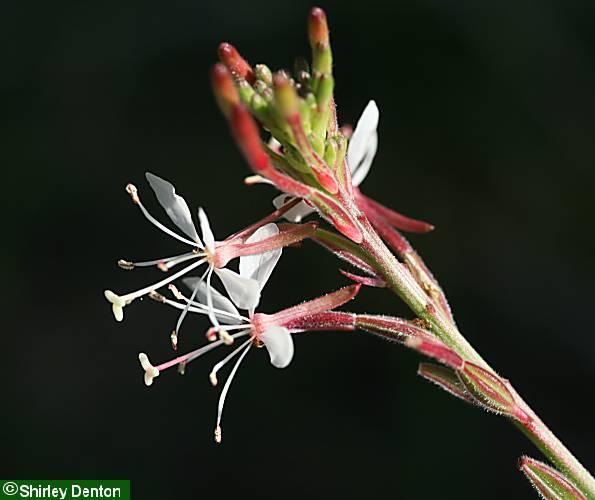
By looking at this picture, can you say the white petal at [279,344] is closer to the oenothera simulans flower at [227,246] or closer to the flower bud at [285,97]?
the oenothera simulans flower at [227,246]

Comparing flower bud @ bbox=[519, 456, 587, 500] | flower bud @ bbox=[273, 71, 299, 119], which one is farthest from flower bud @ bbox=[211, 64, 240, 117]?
flower bud @ bbox=[519, 456, 587, 500]

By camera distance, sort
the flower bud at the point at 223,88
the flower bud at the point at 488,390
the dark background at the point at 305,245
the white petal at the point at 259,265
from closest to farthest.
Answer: the flower bud at the point at 223,88, the flower bud at the point at 488,390, the white petal at the point at 259,265, the dark background at the point at 305,245

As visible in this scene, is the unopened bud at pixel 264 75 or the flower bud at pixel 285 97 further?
the unopened bud at pixel 264 75

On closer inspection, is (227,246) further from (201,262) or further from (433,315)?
(433,315)

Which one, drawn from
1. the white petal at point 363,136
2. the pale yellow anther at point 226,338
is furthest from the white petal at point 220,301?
the white petal at point 363,136

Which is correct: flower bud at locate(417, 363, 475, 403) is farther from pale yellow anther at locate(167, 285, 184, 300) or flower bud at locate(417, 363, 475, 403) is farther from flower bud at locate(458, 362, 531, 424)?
pale yellow anther at locate(167, 285, 184, 300)

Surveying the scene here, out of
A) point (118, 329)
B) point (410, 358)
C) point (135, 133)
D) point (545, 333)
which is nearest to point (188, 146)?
point (135, 133)

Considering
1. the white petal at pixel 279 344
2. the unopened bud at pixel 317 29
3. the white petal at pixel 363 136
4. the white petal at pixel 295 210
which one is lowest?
the white petal at pixel 279 344
